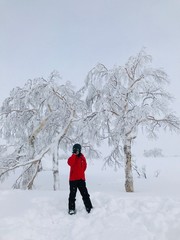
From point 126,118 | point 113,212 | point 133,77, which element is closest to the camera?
point 113,212

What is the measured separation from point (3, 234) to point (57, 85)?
9.30m

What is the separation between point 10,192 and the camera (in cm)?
897

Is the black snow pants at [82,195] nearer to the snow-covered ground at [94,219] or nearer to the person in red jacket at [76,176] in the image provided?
the person in red jacket at [76,176]

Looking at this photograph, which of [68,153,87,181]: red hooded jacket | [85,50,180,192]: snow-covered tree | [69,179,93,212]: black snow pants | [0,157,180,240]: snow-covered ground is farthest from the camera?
[85,50,180,192]: snow-covered tree

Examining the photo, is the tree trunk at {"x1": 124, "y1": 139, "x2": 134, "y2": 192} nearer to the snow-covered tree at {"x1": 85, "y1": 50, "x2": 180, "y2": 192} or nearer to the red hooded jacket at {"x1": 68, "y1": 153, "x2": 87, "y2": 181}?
the snow-covered tree at {"x1": 85, "y1": 50, "x2": 180, "y2": 192}

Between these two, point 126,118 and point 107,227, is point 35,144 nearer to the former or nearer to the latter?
point 126,118

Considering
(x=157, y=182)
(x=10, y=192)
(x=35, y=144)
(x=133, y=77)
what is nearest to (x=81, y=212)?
(x=10, y=192)

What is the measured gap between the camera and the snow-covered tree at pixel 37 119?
14.0m

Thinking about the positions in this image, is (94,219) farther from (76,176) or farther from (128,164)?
(128,164)

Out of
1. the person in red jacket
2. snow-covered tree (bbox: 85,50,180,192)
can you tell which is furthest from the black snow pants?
snow-covered tree (bbox: 85,50,180,192)

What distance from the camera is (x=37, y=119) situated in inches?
610

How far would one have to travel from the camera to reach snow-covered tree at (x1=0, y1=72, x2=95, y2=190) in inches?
552

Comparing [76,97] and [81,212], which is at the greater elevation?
[76,97]

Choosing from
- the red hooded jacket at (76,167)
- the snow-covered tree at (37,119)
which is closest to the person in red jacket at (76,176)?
the red hooded jacket at (76,167)
